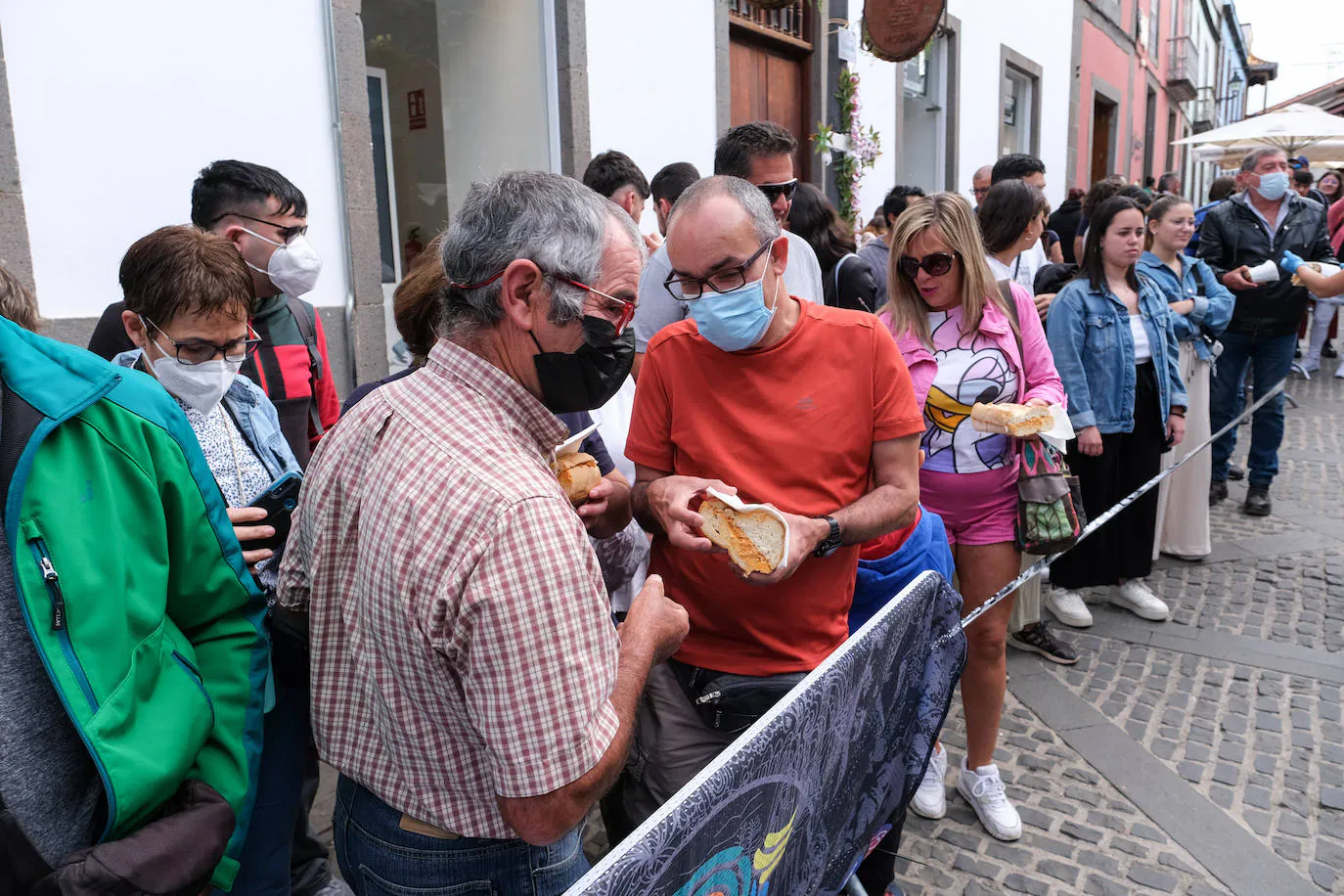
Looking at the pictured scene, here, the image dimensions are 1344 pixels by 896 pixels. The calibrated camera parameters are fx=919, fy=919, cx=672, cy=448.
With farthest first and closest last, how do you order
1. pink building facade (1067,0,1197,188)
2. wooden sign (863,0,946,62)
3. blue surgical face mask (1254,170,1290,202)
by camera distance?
pink building facade (1067,0,1197,188) < blue surgical face mask (1254,170,1290,202) < wooden sign (863,0,946,62)

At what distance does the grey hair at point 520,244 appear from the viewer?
1.44 meters

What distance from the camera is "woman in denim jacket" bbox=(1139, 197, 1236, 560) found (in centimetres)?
504

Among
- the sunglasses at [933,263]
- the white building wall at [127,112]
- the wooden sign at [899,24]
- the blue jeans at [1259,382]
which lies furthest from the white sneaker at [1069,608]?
the white building wall at [127,112]

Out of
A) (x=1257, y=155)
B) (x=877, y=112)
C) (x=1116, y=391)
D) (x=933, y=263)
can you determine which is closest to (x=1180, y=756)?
(x=1116, y=391)

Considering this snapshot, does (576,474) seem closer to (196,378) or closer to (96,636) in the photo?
(96,636)

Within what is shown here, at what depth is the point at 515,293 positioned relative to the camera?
145 cm

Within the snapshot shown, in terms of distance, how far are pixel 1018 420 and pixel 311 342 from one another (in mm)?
2448

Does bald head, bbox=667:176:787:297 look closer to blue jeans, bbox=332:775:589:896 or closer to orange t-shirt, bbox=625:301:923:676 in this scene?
orange t-shirt, bbox=625:301:923:676

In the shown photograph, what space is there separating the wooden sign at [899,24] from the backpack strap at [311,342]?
279 centimetres

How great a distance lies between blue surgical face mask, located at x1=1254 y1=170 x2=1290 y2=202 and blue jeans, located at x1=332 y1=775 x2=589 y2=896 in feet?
22.4

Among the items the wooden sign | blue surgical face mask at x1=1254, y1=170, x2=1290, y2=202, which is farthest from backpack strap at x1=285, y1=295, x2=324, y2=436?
blue surgical face mask at x1=1254, y1=170, x2=1290, y2=202

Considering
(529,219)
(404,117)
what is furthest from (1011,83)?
(529,219)

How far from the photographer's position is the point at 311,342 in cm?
330

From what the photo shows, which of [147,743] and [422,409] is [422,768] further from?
[422,409]
